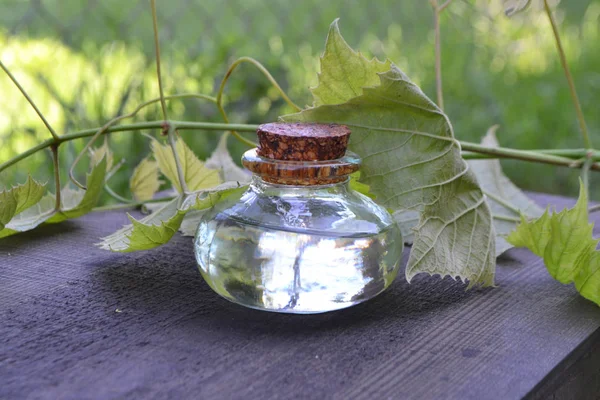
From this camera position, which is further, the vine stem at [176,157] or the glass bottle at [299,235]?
the vine stem at [176,157]

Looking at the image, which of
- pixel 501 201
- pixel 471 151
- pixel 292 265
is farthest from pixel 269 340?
pixel 501 201

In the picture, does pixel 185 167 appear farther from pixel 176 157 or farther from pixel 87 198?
pixel 87 198

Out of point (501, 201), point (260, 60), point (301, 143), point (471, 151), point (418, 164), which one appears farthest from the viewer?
point (260, 60)

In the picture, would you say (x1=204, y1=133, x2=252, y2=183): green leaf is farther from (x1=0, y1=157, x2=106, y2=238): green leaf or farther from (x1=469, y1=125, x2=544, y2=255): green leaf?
(x1=469, y1=125, x2=544, y2=255): green leaf

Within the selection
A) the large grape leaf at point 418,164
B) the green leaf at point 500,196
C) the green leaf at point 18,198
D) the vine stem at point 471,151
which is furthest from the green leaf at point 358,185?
the green leaf at point 18,198

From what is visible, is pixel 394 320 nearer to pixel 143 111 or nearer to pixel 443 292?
pixel 443 292

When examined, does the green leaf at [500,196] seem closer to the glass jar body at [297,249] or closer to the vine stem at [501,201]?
the vine stem at [501,201]

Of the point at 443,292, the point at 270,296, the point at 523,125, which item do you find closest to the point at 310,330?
the point at 270,296

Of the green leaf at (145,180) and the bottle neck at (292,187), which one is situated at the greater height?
the bottle neck at (292,187)
